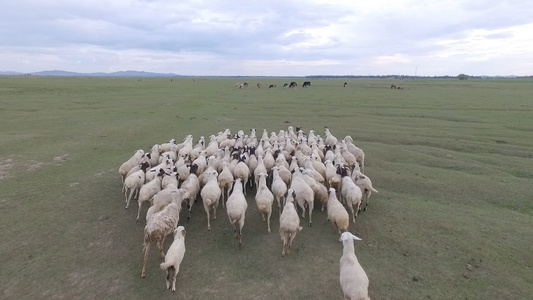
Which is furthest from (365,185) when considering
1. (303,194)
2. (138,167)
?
(138,167)

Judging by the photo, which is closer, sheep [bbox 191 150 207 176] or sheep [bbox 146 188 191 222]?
sheep [bbox 146 188 191 222]

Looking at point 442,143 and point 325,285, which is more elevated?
point 442,143

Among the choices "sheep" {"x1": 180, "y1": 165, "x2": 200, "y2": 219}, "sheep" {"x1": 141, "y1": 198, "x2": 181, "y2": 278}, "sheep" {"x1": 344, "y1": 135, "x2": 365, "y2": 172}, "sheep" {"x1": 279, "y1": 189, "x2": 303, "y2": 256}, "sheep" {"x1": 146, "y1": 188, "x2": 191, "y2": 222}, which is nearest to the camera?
"sheep" {"x1": 141, "y1": 198, "x2": 181, "y2": 278}

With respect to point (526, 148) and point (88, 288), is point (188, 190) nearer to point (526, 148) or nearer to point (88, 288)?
point (88, 288)

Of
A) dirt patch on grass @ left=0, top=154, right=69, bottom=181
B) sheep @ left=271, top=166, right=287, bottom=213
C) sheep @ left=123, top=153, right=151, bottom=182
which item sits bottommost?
dirt patch on grass @ left=0, top=154, right=69, bottom=181

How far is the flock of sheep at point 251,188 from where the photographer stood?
20.2ft

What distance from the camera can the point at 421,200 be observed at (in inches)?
362

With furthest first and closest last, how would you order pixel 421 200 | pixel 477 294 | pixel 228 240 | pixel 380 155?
pixel 380 155
pixel 421 200
pixel 228 240
pixel 477 294

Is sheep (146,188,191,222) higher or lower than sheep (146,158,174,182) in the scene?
lower

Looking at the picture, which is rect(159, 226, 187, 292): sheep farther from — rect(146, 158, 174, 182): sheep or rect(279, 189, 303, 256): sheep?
rect(146, 158, 174, 182): sheep

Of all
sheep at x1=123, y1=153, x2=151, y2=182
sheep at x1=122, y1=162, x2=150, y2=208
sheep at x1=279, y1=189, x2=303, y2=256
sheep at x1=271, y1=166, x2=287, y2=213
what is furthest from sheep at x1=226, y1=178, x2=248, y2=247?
sheep at x1=123, y1=153, x2=151, y2=182

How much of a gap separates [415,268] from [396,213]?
231 centimetres

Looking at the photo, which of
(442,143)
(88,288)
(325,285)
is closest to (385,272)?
(325,285)

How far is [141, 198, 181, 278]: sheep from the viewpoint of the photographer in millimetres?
6285
